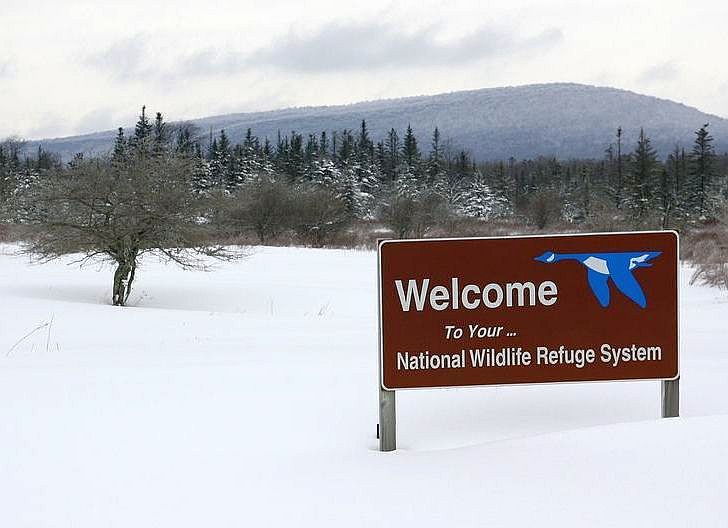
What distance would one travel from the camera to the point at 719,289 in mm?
20828

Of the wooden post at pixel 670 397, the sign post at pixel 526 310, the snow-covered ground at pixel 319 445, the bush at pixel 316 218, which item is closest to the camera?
the snow-covered ground at pixel 319 445

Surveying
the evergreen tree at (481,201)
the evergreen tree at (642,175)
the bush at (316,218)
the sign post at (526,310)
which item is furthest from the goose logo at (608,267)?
the evergreen tree at (481,201)

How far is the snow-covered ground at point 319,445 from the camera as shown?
11.1 ft

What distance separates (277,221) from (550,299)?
45.5 m

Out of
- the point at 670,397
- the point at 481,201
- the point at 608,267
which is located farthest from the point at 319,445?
the point at 481,201

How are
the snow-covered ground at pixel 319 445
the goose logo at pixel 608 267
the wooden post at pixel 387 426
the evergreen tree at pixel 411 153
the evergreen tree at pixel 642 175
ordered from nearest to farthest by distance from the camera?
the snow-covered ground at pixel 319 445, the wooden post at pixel 387 426, the goose logo at pixel 608 267, the evergreen tree at pixel 642 175, the evergreen tree at pixel 411 153

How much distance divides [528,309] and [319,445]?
55.2 inches

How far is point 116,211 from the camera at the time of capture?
19000 mm

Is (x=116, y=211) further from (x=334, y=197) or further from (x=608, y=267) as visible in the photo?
(x=334, y=197)

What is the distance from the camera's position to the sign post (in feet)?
→ 14.7

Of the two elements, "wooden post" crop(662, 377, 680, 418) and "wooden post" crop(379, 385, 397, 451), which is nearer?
"wooden post" crop(379, 385, 397, 451)

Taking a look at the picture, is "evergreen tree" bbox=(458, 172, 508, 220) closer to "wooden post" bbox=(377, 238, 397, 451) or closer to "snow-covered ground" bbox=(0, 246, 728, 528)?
"snow-covered ground" bbox=(0, 246, 728, 528)

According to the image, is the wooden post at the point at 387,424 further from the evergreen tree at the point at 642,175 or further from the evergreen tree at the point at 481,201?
the evergreen tree at the point at 481,201

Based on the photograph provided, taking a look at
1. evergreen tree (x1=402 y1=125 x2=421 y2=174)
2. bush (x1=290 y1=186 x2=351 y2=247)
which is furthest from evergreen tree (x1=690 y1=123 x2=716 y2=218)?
bush (x1=290 y1=186 x2=351 y2=247)
